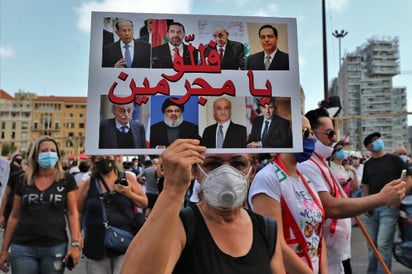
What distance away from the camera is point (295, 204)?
267 cm

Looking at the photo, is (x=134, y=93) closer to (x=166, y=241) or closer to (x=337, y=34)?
(x=166, y=241)

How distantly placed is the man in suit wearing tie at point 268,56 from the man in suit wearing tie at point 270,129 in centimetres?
17

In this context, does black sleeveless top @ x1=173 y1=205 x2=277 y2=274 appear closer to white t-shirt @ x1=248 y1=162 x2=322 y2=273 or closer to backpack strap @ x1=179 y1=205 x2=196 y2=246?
backpack strap @ x1=179 y1=205 x2=196 y2=246

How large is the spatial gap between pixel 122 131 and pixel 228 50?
2.15 feet

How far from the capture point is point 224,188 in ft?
5.68

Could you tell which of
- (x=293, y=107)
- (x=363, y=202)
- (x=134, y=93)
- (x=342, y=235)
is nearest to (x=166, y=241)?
(x=134, y=93)

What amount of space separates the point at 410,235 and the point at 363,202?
3756mm

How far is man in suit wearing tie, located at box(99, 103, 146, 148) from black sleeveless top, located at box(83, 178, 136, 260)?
241cm

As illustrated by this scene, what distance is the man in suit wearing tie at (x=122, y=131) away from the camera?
173cm

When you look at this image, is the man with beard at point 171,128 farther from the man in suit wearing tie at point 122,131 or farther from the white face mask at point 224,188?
the white face mask at point 224,188

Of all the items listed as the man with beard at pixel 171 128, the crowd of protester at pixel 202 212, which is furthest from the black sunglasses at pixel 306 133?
the man with beard at pixel 171 128

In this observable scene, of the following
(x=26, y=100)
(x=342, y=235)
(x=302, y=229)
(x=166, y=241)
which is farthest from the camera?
(x=26, y=100)

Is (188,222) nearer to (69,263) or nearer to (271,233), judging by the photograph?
(271,233)

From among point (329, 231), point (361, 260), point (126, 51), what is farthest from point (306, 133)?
point (361, 260)
